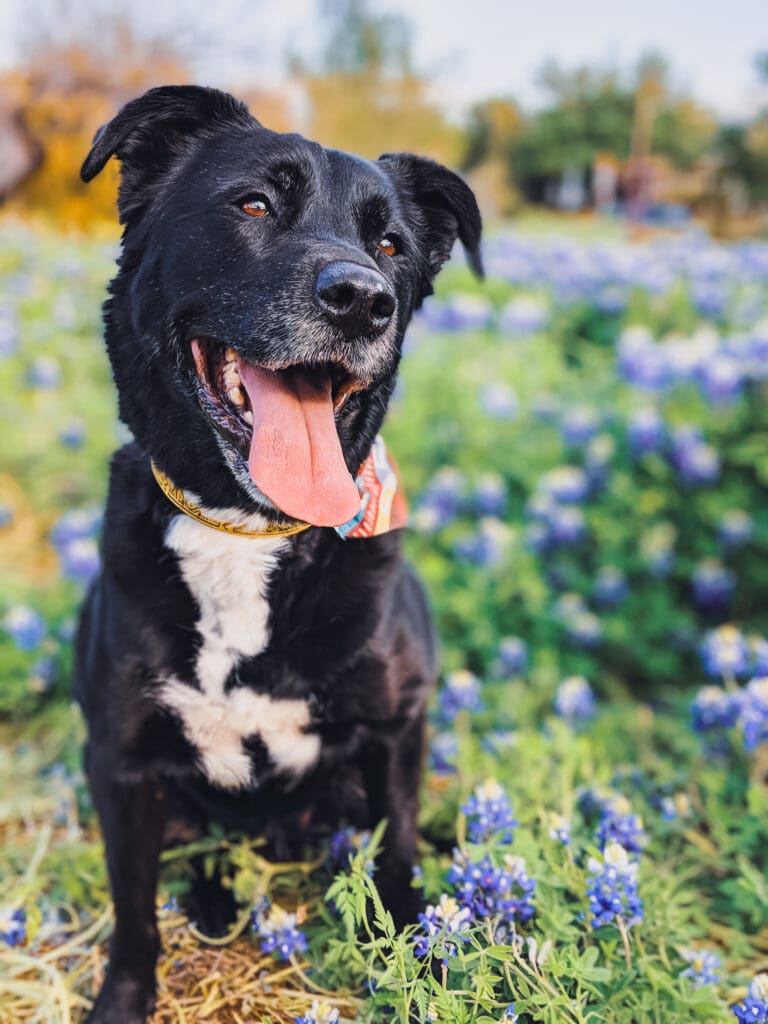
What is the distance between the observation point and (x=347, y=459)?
195 cm

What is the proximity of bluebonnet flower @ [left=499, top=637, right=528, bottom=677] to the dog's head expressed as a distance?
5.50 ft

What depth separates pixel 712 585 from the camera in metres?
3.74

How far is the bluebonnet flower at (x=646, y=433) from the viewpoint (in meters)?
3.98

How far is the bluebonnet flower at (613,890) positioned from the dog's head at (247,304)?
2.75ft

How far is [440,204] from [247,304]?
0.80 m

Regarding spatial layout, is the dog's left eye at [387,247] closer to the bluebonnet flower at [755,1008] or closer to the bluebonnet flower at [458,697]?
the bluebonnet flower at [458,697]

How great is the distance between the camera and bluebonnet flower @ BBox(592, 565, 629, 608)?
379 cm

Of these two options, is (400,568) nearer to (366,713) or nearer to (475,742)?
(366,713)

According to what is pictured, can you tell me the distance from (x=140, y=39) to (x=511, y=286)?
39.6 feet

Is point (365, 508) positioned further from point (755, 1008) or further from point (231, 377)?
point (755, 1008)

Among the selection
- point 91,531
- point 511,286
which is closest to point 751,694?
point 91,531

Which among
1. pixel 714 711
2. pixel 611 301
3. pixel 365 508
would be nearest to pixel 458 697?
pixel 714 711

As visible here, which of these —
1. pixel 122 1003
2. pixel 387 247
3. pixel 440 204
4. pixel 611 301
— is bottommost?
pixel 122 1003

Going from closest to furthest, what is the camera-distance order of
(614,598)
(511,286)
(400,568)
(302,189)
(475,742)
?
(302,189) < (400,568) < (475,742) < (614,598) < (511,286)
